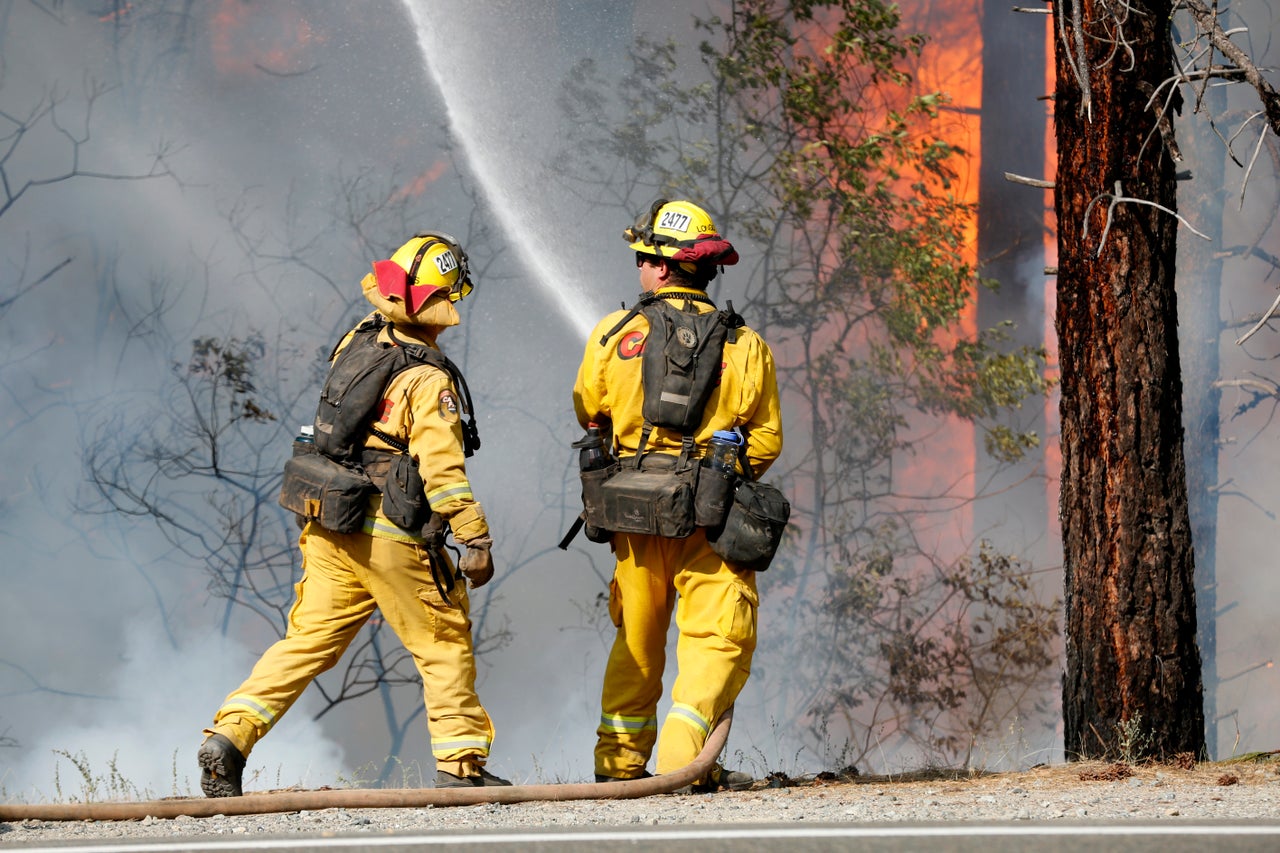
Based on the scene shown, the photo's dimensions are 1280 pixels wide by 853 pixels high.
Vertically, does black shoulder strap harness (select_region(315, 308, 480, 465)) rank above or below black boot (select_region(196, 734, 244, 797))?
above

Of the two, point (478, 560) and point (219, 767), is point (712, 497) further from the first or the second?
point (219, 767)

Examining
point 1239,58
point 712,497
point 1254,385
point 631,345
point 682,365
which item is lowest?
point 712,497

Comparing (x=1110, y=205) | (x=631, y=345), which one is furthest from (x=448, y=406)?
(x=1110, y=205)

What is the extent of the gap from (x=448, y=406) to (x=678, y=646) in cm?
118

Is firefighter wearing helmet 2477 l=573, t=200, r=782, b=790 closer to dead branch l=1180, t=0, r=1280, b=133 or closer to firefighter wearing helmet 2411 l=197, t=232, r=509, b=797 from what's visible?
firefighter wearing helmet 2411 l=197, t=232, r=509, b=797

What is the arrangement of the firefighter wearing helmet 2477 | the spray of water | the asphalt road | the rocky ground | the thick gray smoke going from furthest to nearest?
1. the spray of water
2. the thick gray smoke
3. the firefighter wearing helmet 2477
4. the rocky ground
5. the asphalt road

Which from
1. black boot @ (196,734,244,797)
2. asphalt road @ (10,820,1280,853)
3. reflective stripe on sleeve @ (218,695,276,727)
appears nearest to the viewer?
asphalt road @ (10,820,1280,853)

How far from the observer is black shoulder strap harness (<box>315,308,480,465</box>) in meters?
4.94

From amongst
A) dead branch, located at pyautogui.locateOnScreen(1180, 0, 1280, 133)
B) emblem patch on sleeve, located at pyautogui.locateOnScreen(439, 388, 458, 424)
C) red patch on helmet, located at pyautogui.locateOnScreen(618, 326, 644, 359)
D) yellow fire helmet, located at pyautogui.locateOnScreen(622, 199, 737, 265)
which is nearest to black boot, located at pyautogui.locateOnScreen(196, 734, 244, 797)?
emblem patch on sleeve, located at pyautogui.locateOnScreen(439, 388, 458, 424)

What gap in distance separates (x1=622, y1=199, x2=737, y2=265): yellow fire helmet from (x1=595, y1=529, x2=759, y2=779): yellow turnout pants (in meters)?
1.00

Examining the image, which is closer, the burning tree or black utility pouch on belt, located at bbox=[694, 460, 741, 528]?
black utility pouch on belt, located at bbox=[694, 460, 741, 528]

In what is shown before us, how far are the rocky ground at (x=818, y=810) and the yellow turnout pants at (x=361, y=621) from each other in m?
0.47

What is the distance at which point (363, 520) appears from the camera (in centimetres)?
493

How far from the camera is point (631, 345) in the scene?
5.21 metres
